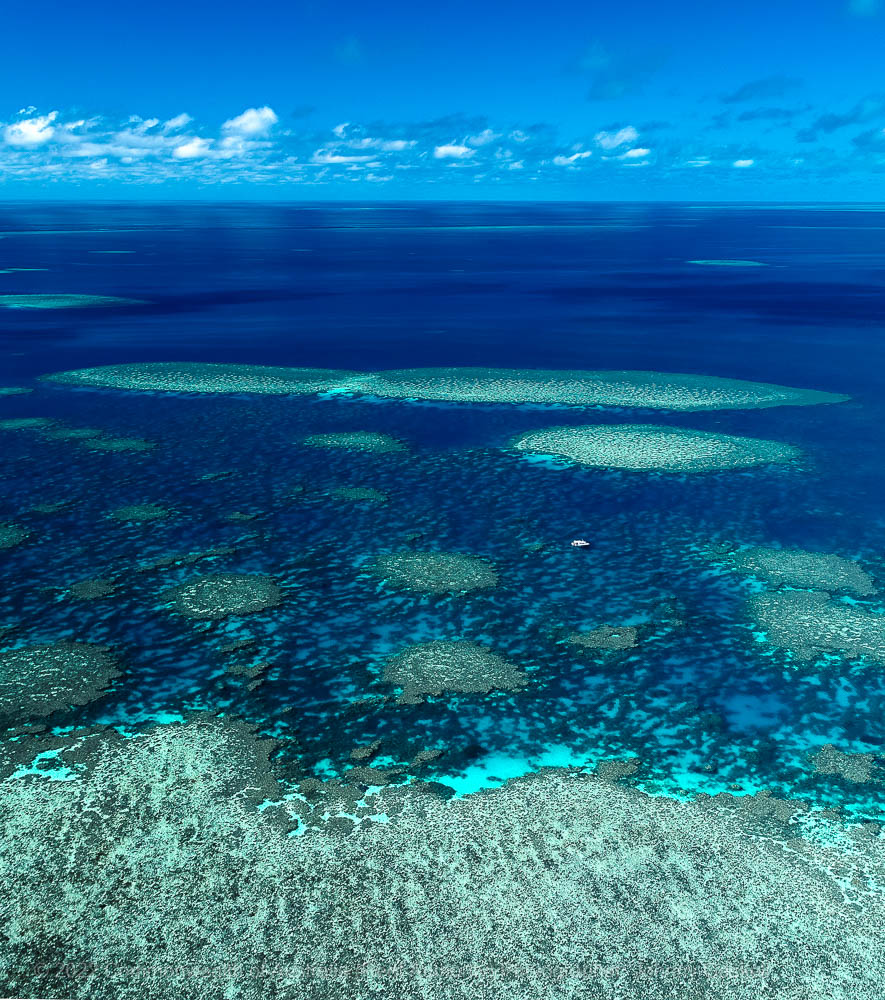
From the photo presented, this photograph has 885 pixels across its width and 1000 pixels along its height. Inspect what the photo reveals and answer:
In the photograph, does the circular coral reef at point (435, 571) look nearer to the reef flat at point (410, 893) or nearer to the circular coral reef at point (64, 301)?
the reef flat at point (410, 893)

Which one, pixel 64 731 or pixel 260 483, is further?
pixel 260 483

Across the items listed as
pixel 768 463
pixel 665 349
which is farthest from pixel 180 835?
pixel 665 349

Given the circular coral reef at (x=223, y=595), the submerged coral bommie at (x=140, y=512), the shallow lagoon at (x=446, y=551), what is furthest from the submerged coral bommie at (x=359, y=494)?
the circular coral reef at (x=223, y=595)

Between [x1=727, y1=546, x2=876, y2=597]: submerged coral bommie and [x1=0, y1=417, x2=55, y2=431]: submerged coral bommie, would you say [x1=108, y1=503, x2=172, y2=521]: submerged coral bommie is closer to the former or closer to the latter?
[x1=0, y1=417, x2=55, y2=431]: submerged coral bommie

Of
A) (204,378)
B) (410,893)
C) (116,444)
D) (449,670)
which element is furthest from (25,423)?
(410,893)

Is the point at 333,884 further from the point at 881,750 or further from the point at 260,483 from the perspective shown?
the point at 260,483

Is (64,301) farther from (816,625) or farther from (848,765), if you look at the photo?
(848,765)
